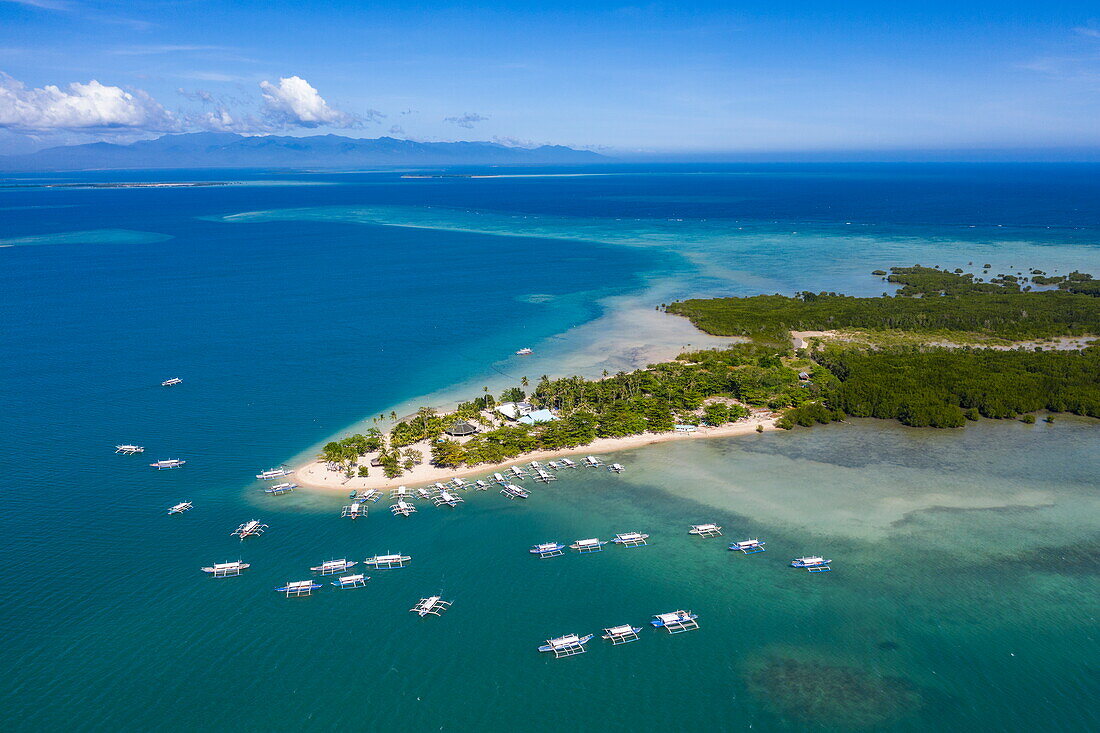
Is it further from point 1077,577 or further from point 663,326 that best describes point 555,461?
point 663,326

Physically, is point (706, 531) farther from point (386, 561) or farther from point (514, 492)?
point (386, 561)

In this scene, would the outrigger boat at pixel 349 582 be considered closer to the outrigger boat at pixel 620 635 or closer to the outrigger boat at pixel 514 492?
the outrigger boat at pixel 514 492

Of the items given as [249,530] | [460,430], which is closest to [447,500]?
[460,430]

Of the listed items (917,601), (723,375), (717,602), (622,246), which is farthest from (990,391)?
(622,246)

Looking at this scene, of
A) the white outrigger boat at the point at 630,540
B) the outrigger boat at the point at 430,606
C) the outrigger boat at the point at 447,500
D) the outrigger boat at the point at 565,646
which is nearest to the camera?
the outrigger boat at the point at 565,646

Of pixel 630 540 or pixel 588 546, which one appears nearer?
pixel 588 546

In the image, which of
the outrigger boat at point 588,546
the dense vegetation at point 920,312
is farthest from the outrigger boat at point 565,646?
the dense vegetation at point 920,312
